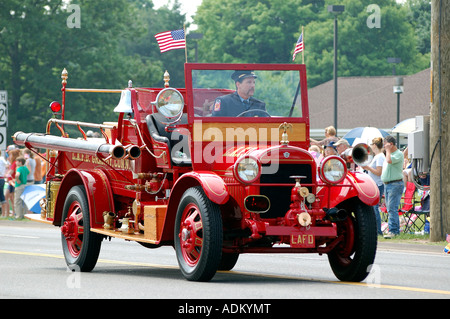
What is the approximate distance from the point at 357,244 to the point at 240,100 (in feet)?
7.20

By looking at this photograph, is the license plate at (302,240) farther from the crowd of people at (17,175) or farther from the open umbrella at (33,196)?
the crowd of people at (17,175)

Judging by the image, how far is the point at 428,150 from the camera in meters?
18.3

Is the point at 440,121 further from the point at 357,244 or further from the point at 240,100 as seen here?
the point at 357,244

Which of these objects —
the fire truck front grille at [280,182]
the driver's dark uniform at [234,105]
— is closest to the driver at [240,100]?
the driver's dark uniform at [234,105]

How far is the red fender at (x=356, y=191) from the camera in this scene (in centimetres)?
1090

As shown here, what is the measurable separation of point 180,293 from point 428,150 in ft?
30.6

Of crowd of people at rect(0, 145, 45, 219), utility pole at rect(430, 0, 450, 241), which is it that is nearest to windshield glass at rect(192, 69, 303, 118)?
utility pole at rect(430, 0, 450, 241)

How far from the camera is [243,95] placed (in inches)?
479

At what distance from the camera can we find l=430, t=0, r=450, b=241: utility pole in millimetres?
17500

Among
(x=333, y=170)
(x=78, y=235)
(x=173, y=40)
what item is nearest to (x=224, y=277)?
(x=333, y=170)

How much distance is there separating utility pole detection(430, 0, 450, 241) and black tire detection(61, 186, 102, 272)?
695cm

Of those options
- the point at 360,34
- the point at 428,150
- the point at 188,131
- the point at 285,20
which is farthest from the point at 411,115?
the point at 188,131

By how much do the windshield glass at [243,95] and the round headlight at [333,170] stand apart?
1.41 meters

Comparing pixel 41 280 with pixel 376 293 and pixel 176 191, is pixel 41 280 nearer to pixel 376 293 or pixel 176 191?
pixel 176 191
